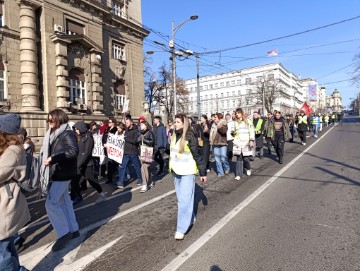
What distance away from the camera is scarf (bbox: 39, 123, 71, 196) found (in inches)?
156

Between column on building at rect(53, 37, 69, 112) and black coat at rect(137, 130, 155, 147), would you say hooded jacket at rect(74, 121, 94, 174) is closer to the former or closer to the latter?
black coat at rect(137, 130, 155, 147)

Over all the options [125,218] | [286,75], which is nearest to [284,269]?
[125,218]

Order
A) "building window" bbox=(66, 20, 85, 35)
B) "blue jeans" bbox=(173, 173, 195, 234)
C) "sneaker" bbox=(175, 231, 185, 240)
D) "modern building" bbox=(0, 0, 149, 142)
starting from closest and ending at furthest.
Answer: "sneaker" bbox=(175, 231, 185, 240) < "blue jeans" bbox=(173, 173, 195, 234) < "modern building" bbox=(0, 0, 149, 142) < "building window" bbox=(66, 20, 85, 35)

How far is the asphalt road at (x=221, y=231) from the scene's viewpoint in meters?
3.58

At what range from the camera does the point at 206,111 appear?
360 ft

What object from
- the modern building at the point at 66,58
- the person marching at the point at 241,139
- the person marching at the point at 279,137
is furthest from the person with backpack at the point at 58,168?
the modern building at the point at 66,58

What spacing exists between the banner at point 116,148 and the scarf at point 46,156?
3856 mm

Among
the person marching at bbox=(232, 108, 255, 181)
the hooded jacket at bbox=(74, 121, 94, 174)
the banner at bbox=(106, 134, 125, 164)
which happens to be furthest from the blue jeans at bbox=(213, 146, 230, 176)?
the hooded jacket at bbox=(74, 121, 94, 174)

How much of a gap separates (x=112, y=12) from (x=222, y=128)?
19031 mm

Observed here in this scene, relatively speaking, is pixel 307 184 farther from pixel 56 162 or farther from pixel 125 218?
pixel 56 162

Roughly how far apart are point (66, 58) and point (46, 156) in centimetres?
1633

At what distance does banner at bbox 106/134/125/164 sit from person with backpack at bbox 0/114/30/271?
203 inches

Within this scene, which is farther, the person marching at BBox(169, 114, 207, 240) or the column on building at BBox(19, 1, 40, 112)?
the column on building at BBox(19, 1, 40, 112)

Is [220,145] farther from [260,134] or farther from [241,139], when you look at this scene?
[260,134]
